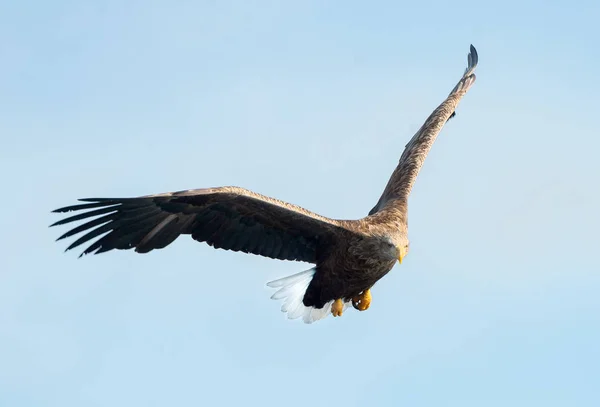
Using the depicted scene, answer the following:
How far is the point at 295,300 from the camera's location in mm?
12086

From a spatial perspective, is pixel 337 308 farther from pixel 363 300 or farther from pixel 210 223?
pixel 210 223

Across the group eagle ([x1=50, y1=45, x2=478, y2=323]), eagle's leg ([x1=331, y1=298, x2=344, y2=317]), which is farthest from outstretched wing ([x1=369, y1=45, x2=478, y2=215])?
eagle's leg ([x1=331, y1=298, x2=344, y2=317])

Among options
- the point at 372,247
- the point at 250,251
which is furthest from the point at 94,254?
the point at 372,247

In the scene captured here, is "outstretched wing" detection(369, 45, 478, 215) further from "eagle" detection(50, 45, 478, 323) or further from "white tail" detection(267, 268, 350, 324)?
"white tail" detection(267, 268, 350, 324)

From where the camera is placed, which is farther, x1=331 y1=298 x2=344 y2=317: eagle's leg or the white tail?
the white tail

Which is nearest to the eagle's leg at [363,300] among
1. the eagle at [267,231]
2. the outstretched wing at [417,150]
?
the eagle at [267,231]

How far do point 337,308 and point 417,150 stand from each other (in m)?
2.01

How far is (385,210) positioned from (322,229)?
66 centimetres

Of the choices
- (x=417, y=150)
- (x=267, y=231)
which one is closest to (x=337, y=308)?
(x=267, y=231)

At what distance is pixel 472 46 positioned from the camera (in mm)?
14891

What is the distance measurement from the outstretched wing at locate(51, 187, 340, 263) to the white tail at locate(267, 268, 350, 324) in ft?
2.57

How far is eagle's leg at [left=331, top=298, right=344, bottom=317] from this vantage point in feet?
37.9

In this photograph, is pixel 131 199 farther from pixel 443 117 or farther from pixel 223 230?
pixel 443 117

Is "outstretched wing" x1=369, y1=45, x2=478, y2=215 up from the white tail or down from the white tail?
up
